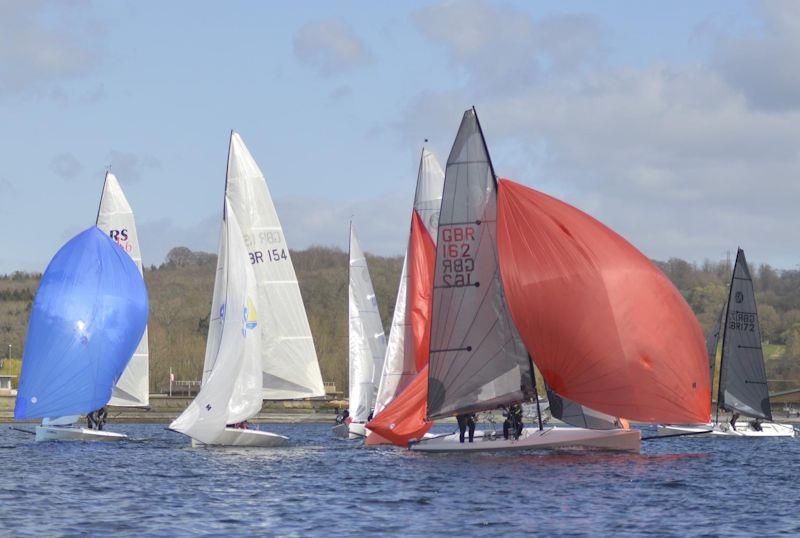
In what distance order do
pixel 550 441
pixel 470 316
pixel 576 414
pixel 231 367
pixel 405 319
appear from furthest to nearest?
pixel 405 319, pixel 231 367, pixel 576 414, pixel 470 316, pixel 550 441

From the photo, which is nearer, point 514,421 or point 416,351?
point 514,421

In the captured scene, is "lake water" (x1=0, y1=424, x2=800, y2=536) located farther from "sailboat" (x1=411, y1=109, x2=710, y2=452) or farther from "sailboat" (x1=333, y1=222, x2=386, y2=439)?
"sailboat" (x1=333, y1=222, x2=386, y2=439)

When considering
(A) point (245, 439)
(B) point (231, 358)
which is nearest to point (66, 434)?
(A) point (245, 439)

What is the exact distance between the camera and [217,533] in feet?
87.1

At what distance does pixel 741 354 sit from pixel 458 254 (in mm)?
30503

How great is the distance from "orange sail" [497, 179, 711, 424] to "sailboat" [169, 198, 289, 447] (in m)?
10.7

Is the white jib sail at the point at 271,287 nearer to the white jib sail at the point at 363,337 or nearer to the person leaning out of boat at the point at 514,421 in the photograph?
the white jib sail at the point at 363,337

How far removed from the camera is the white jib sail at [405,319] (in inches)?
1959

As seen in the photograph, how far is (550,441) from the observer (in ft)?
139

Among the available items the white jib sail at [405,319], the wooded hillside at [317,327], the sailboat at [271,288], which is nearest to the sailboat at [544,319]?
the white jib sail at [405,319]

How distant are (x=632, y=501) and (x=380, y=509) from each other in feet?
19.7

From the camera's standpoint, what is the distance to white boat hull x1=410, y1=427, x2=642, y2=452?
1671 inches

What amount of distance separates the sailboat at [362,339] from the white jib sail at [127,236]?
9.75 metres

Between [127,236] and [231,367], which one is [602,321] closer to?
[231,367]
